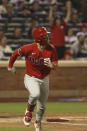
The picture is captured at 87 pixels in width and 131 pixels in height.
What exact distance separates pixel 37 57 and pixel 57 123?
176cm

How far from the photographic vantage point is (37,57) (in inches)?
354

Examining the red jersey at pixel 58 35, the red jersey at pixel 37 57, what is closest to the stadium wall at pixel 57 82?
the red jersey at pixel 58 35

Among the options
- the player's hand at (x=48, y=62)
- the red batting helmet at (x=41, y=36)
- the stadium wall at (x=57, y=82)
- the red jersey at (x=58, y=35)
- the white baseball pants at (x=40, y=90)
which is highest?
the red batting helmet at (x=41, y=36)

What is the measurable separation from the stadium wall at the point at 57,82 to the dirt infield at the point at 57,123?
470 cm

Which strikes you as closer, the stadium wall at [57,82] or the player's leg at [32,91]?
the player's leg at [32,91]

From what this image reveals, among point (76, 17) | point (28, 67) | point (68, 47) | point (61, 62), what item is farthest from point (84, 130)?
point (76, 17)

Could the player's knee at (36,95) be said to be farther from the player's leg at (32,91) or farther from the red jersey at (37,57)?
the red jersey at (37,57)

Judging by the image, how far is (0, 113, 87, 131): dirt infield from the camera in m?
9.45

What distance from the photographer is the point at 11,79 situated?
1684cm

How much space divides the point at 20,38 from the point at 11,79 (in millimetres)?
1588

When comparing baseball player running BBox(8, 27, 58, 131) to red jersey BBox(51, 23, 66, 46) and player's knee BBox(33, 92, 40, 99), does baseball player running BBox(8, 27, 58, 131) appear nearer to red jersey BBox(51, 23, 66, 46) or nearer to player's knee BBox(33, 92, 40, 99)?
player's knee BBox(33, 92, 40, 99)

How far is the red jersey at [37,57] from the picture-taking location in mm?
9000

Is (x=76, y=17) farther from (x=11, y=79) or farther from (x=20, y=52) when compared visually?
(x=20, y=52)

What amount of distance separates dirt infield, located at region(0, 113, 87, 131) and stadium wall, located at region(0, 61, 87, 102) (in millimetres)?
4701
